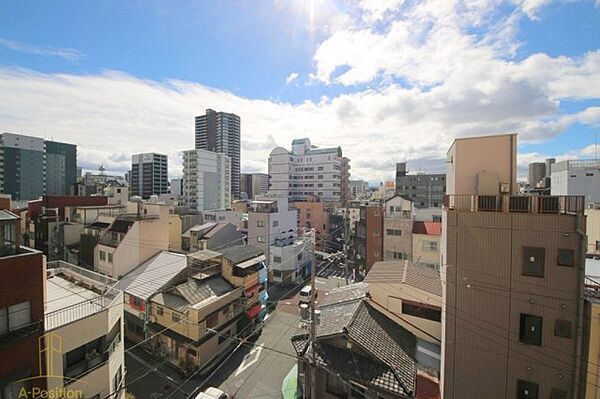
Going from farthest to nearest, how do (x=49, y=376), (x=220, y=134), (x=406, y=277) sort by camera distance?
(x=220, y=134)
(x=406, y=277)
(x=49, y=376)

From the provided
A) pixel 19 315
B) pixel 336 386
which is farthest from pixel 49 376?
pixel 336 386

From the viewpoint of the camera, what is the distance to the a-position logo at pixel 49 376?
8598 millimetres

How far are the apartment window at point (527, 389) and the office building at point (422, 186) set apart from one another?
186 feet

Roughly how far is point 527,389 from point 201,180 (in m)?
77.0

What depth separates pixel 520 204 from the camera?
9812 millimetres

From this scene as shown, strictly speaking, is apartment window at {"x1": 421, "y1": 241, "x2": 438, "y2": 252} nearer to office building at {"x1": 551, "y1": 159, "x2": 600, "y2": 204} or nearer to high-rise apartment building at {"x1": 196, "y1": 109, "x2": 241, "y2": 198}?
office building at {"x1": 551, "y1": 159, "x2": 600, "y2": 204}

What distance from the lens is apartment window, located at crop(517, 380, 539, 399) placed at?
30.7ft

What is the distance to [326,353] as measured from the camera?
12102mm

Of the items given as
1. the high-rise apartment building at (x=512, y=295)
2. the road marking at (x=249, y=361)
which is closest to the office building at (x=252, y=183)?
the road marking at (x=249, y=361)

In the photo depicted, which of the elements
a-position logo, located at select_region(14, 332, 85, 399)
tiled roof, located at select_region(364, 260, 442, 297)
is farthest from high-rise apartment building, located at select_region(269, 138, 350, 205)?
a-position logo, located at select_region(14, 332, 85, 399)

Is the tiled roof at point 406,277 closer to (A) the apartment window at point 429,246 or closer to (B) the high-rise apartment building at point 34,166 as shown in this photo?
(A) the apartment window at point 429,246

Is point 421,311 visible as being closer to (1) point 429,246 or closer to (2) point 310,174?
(1) point 429,246

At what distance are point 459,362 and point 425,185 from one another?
62.6 meters

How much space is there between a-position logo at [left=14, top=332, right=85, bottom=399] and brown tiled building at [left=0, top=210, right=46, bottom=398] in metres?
0.08
